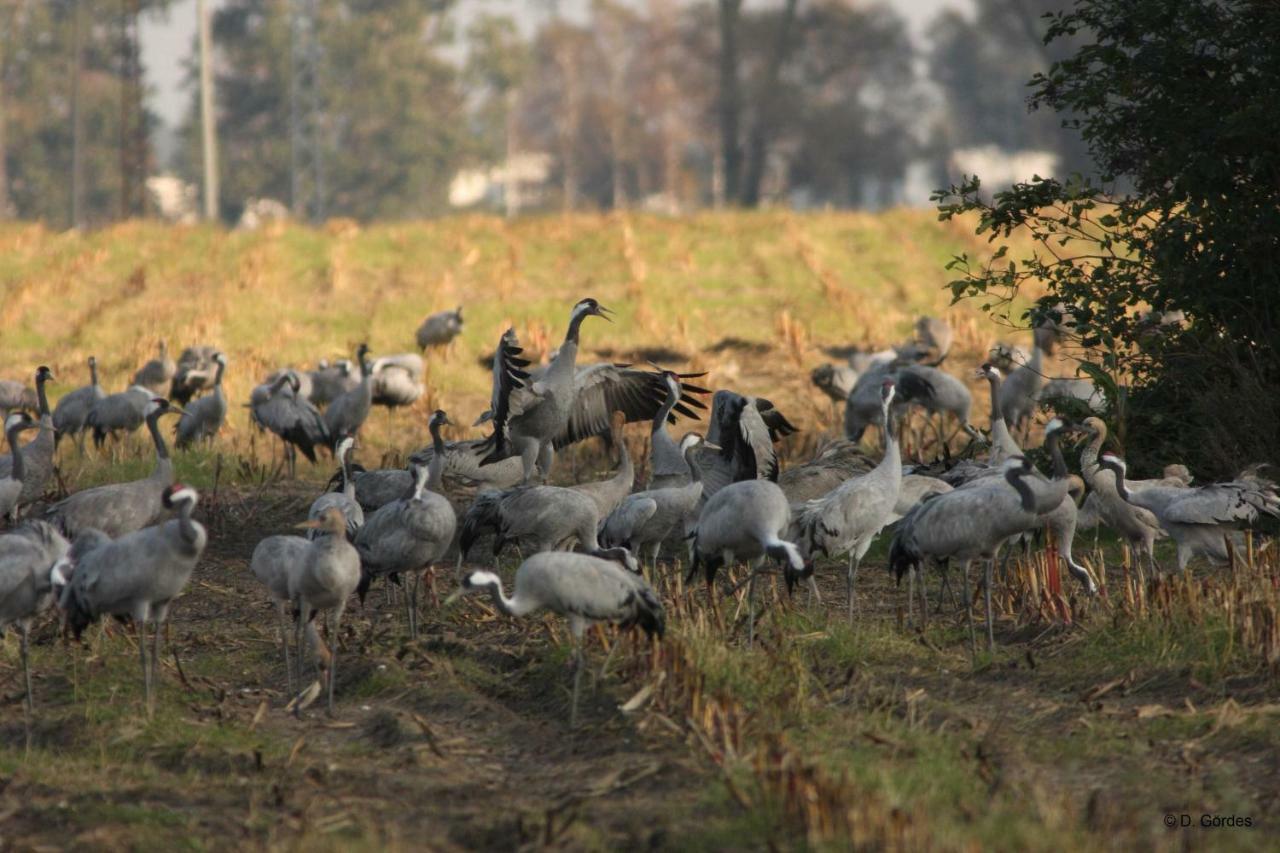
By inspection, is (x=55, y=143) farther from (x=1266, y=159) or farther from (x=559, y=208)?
(x=1266, y=159)

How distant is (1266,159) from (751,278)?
16.7 m

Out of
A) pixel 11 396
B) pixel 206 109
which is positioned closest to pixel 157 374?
pixel 11 396

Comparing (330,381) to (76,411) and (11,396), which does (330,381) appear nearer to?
(76,411)

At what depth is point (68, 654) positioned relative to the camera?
912 centimetres

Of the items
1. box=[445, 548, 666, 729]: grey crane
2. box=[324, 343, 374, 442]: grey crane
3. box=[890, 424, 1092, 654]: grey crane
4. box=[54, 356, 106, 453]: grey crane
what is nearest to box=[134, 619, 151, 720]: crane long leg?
box=[445, 548, 666, 729]: grey crane

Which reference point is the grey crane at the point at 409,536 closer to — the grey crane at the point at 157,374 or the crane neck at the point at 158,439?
the crane neck at the point at 158,439

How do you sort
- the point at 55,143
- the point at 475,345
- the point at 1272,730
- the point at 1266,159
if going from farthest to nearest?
the point at 55,143, the point at 475,345, the point at 1266,159, the point at 1272,730

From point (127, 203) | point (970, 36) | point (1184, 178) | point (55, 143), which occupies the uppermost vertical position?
point (970, 36)

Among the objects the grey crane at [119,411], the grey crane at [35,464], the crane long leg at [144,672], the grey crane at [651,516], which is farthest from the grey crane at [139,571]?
the grey crane at [119,411]

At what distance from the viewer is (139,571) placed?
7988 mm

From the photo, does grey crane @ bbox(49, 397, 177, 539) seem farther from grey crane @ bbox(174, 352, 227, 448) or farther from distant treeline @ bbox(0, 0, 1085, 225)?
distant treeline @ bbox(0, 0, 1085, 225)

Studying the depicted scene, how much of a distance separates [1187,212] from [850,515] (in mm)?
3792

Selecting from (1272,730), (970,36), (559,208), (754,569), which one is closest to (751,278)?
(754,569)
